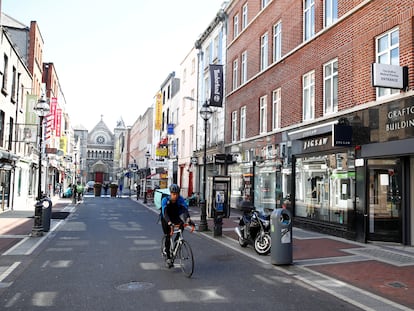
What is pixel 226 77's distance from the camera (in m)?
26.0

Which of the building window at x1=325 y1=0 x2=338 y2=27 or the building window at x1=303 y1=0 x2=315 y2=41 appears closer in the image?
the building window at x1=325 y1=0 x2=338 y2=27

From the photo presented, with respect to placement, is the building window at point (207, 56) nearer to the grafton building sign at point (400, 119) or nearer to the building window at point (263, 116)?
the building window at point (263, 116)

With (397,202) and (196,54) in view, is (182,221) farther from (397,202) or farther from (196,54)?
(196,54)

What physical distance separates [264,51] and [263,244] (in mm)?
13037

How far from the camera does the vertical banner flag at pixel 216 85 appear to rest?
1003 inches

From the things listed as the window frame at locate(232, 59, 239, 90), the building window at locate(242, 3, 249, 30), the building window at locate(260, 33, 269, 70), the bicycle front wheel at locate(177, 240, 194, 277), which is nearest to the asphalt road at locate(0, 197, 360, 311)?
the bicycle front wheel at locate(177, 240, 194, 277)

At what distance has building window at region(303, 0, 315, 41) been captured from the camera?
626 inches

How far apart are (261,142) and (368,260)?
1077 centimetres

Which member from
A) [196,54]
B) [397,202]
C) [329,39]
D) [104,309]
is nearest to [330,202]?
[397,202]

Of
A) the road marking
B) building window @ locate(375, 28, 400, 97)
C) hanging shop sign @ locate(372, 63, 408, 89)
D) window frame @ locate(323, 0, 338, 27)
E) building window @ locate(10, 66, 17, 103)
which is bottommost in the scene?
the road marking

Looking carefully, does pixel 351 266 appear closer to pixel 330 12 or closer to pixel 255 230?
pixel 255 230

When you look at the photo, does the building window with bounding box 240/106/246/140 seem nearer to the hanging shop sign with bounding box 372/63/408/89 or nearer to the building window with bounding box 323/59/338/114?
the building window with bounding box 323/59/338/114

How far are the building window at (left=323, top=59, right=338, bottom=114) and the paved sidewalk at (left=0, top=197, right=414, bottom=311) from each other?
446cm

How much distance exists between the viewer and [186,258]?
7.68 metres
